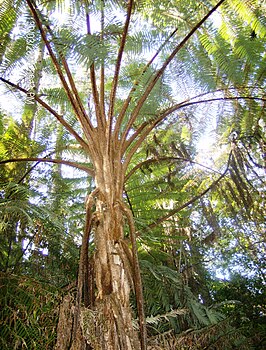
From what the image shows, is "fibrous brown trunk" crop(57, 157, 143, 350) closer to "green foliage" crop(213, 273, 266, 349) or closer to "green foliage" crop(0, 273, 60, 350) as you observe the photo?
"green foliage" crop(0, 273, 60, 350)

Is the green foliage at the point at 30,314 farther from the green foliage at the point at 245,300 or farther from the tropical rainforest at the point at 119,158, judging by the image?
the green foliage at the point at 245,300

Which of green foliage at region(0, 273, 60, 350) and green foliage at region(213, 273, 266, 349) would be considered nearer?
green foliage at region(0, 273, 60, 350)

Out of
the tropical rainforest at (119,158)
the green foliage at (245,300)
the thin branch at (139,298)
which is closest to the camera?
the thin branch at (139,298)

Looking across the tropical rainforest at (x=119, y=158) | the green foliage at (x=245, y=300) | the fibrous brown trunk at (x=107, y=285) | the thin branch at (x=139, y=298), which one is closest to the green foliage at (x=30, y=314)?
the tropical rainforest at (x=119, y=158)

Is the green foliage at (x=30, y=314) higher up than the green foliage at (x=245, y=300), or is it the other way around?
the green foliage at (x=245, y=300)

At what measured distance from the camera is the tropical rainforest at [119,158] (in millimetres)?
1577

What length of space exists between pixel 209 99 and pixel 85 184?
4.80 ft

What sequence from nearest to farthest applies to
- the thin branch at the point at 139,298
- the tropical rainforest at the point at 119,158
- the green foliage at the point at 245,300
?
the thin branch at the point at 139,298 → the tropical rainforest at the point at 119,158 → the green foliage at the point at 245,300

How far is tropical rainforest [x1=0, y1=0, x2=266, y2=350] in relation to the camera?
5.17ft

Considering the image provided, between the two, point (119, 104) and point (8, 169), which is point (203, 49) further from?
point (8, 169)

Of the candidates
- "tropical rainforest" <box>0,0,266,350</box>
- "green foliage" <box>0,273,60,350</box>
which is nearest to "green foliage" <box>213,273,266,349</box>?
"tropical rainforest" <box>0,0,266,350</box>

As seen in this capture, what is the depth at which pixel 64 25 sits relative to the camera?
2.00 metres

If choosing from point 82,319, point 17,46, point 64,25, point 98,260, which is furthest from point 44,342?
point 17,46

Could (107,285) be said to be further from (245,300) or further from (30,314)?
(245,300)
